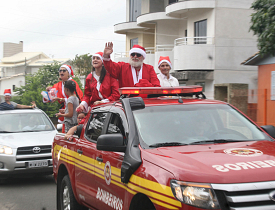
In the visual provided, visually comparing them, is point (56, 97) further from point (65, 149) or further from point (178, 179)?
point (178, 179)

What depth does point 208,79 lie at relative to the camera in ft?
70.3

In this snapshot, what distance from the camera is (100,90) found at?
6816 millimetres

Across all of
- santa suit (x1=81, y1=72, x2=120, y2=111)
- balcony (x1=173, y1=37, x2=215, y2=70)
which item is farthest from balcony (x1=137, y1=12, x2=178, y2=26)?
santa suit (x1=81, y1=72, x2=120, y2=111)

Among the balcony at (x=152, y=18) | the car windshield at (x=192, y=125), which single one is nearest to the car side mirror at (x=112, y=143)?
the car windshield at (x=192, y=125)

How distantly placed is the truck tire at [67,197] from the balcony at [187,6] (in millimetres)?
17120

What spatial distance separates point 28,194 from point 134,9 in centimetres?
2553

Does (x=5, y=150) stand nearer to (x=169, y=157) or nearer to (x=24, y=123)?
(x=24, y=123)

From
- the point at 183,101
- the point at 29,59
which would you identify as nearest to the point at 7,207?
the point at 183,101

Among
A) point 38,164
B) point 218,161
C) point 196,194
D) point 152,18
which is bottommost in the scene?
point 38,164

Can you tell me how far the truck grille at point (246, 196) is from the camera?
2.79 m

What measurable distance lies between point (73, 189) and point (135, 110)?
1.75 meters

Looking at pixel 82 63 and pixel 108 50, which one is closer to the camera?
pixel 108 50

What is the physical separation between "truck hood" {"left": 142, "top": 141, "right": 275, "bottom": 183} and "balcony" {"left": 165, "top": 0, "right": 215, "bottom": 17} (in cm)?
1814

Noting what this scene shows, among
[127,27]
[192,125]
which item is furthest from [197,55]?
[192,125]
